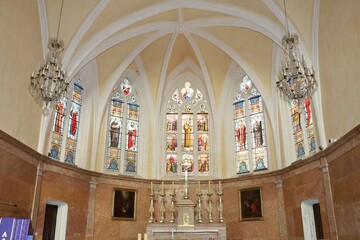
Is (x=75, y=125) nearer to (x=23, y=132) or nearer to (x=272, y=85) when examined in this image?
(x=23, y=132)

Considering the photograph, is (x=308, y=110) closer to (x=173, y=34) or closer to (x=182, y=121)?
(x=182, y=121)

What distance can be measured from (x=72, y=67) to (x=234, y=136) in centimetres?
739

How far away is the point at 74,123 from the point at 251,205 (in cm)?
765

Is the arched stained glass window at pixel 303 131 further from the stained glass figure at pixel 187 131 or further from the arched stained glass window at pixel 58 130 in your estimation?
the arched stained glass window at pixel 58 130

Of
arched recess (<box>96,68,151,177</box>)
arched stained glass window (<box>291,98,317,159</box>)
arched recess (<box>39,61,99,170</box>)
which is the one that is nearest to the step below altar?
arched recess (<box>96,68,151,177</box>)

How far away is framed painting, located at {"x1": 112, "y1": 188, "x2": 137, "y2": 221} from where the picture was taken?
45.7 feet

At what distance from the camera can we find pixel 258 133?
49.6 feet

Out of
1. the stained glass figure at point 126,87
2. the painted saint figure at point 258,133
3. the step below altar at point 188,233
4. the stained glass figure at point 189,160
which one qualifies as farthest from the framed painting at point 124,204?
the painted saint figure at point 258,133

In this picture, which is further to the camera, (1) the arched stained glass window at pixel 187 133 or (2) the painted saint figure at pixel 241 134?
(1) the arched stained glass window at pixel 187 133

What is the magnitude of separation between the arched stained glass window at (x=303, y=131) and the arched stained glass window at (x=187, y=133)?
4.10m

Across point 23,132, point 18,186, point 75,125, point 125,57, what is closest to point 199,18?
point 125,57

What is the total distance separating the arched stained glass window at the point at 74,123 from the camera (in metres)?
13.8

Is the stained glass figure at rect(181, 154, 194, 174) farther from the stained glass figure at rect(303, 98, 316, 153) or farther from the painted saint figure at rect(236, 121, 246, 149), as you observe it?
the stained glass figure at rect(303, 98, 316, 153)

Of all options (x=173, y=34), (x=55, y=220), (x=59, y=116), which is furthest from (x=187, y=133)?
(x=55, y=220)
